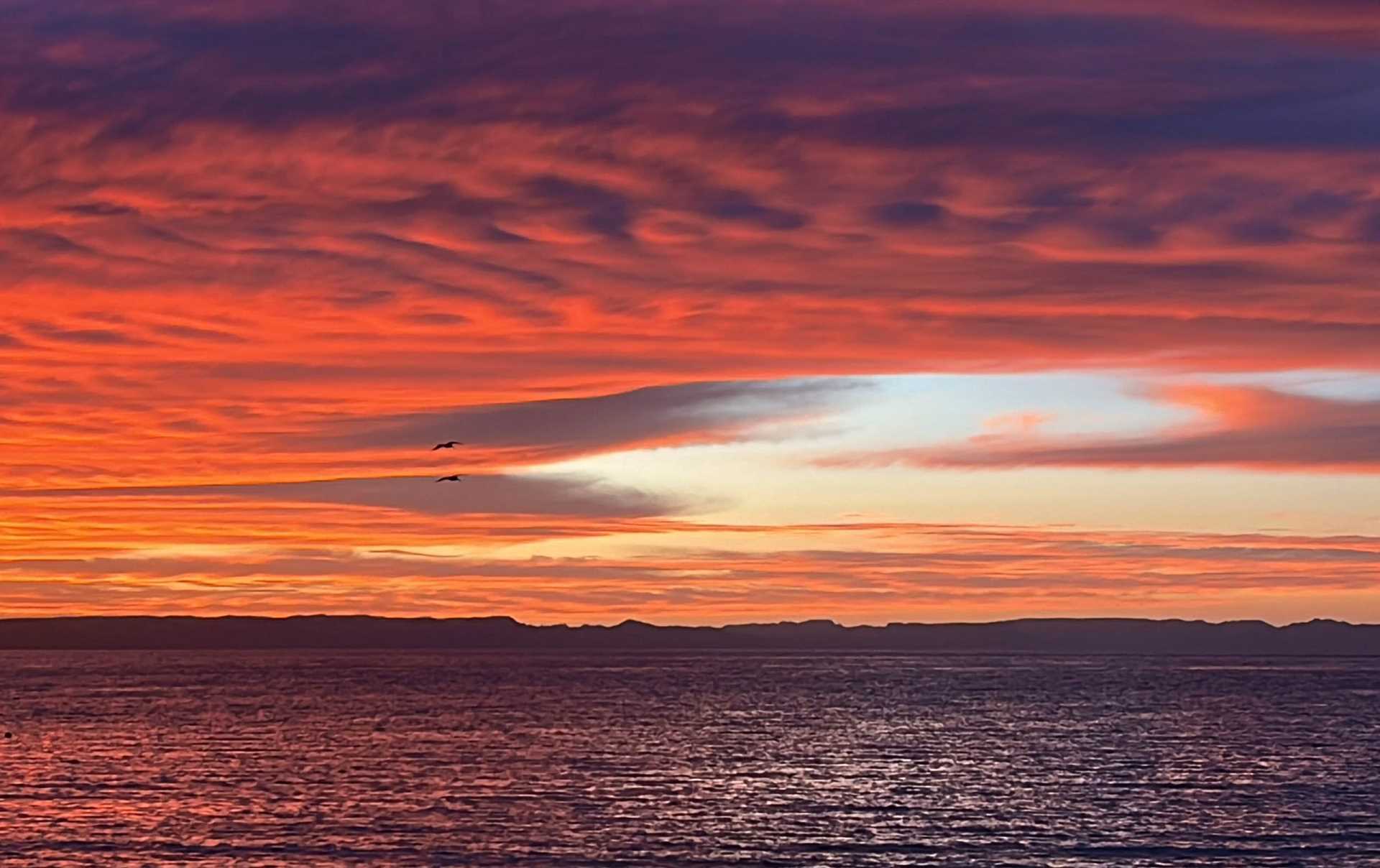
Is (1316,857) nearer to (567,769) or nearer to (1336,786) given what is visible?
(1336,786)

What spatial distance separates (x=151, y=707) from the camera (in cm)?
17712

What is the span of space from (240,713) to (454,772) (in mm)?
72149

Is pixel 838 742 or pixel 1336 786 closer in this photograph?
pixel 1336 786

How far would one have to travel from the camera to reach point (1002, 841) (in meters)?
72.6

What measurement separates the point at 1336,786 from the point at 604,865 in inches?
1915

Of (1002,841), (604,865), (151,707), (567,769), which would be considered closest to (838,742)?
(567,769)

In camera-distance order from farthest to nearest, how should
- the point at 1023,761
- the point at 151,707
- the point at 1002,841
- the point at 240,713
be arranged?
1. the point at 151,707
2. the point at 240,713
3. the point at 1023,761
4. the point at 1002,841

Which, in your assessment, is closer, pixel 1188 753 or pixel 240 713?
pixel 1188 753

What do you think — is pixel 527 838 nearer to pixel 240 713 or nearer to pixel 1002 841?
pixel 1002 841

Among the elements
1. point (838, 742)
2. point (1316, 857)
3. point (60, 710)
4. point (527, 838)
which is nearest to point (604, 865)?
point (527, 838)

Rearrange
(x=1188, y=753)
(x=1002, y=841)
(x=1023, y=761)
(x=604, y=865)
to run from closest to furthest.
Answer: (x=604, y=865)
(x=1002, y=841)
(x=1023, y=761)
(x=1188, y=753)

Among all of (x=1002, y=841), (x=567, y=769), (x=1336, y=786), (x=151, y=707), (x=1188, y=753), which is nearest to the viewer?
(x=1002, y=841)

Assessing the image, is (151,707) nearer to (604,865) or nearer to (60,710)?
(60,710)

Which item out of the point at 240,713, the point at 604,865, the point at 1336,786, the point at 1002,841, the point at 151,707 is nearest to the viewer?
the point at 604,865
